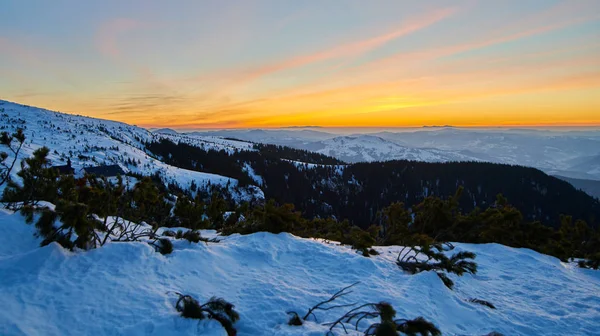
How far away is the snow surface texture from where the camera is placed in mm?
4430

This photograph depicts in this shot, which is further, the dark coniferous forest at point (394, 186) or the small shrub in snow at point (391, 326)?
the dark coniferous forest at point (394, 186)

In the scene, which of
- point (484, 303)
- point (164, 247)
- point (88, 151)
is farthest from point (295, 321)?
point (88, 151)

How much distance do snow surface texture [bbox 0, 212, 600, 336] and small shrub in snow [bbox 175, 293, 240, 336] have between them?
13 centimetres

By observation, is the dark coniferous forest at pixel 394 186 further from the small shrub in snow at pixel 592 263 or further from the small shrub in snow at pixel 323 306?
Result: the small shrub in snow at pixel 323 306

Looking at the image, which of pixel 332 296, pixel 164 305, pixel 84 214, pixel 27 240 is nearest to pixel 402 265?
pixel 332 296

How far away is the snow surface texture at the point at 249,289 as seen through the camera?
4.43 meters

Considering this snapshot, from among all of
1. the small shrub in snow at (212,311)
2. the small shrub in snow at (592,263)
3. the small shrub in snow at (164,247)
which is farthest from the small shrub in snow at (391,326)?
the small shrub in snow at (592,263)

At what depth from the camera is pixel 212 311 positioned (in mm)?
4801

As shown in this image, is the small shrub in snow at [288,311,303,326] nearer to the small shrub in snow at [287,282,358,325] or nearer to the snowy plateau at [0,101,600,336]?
the small shrub in snow at [287,282,358,325]

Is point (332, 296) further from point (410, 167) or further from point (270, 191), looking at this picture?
point (410, 167)

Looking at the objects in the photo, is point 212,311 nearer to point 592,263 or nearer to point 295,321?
point 295,321

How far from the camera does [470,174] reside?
13950cm

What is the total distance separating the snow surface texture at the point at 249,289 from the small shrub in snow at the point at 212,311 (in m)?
0.13

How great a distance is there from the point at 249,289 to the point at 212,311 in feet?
4.79
